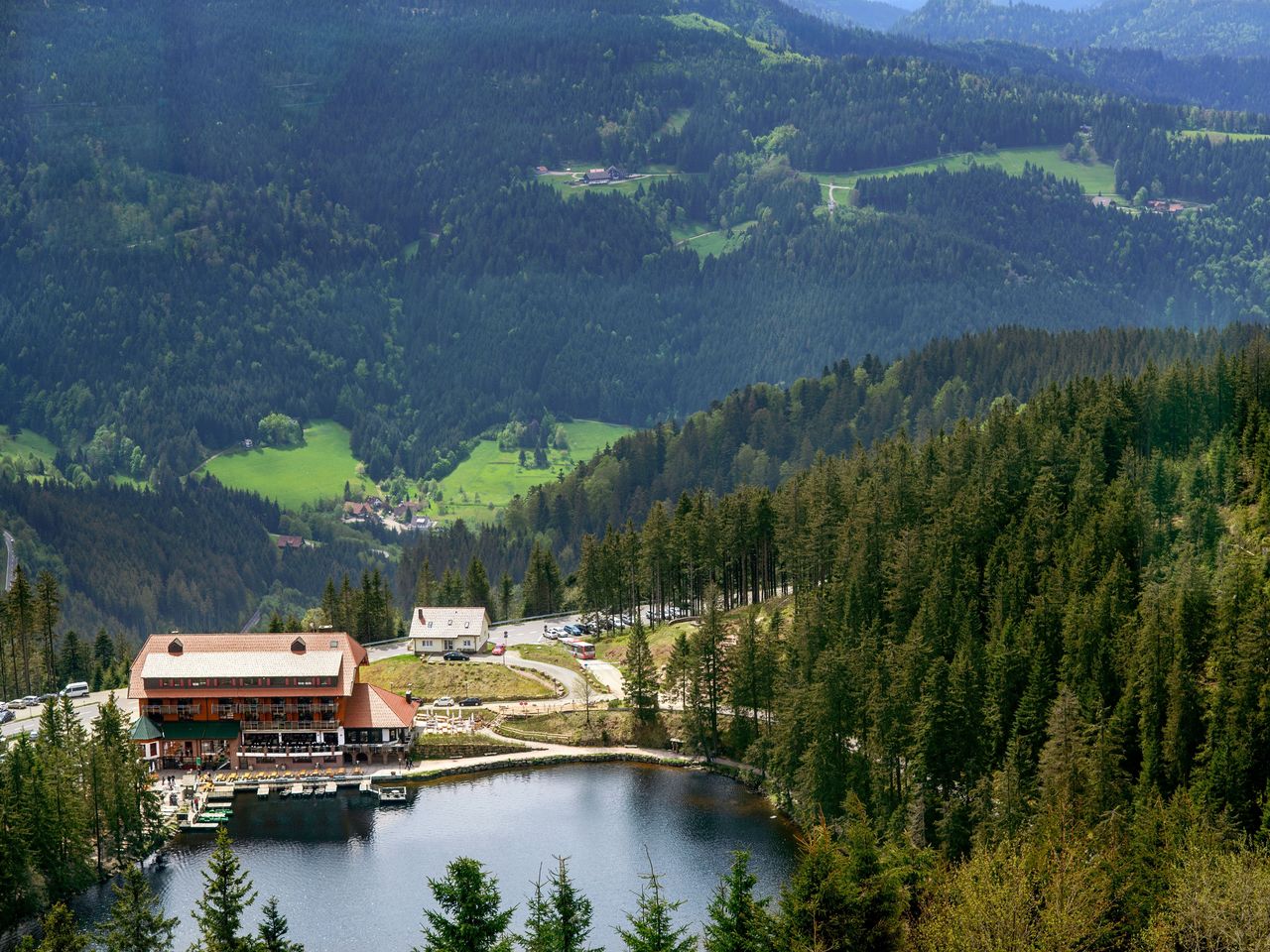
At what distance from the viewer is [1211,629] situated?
107500mm

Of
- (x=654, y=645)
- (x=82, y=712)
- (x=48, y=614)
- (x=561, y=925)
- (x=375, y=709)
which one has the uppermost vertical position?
(x=561, y=925)

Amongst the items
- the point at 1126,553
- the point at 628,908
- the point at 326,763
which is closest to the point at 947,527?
the point at 1126,553

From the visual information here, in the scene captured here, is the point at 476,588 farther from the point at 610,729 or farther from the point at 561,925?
the point at 561,925

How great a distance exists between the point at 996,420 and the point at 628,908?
6042cm

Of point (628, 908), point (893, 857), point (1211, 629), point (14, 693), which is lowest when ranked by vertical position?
point (14, 693)

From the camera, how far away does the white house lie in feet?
558

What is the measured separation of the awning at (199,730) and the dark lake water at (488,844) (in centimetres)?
825

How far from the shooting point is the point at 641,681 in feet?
485

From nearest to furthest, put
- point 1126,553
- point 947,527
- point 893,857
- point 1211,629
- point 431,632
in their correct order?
point 893,857, point 1211,629, point 1126,553, point 947,527, point 431,632

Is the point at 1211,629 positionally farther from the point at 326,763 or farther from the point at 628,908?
the point at 326,763

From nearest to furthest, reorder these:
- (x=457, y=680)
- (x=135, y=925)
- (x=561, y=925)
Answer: (x=561, y=925), (x=135, y=925), (x=457, y=680)

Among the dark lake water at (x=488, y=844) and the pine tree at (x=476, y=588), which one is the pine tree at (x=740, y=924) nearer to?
the dark lake water at (x=488, y=844)

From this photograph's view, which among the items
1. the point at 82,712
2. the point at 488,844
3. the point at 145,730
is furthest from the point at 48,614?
the point at 488,844

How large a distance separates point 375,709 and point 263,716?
9.07 m
